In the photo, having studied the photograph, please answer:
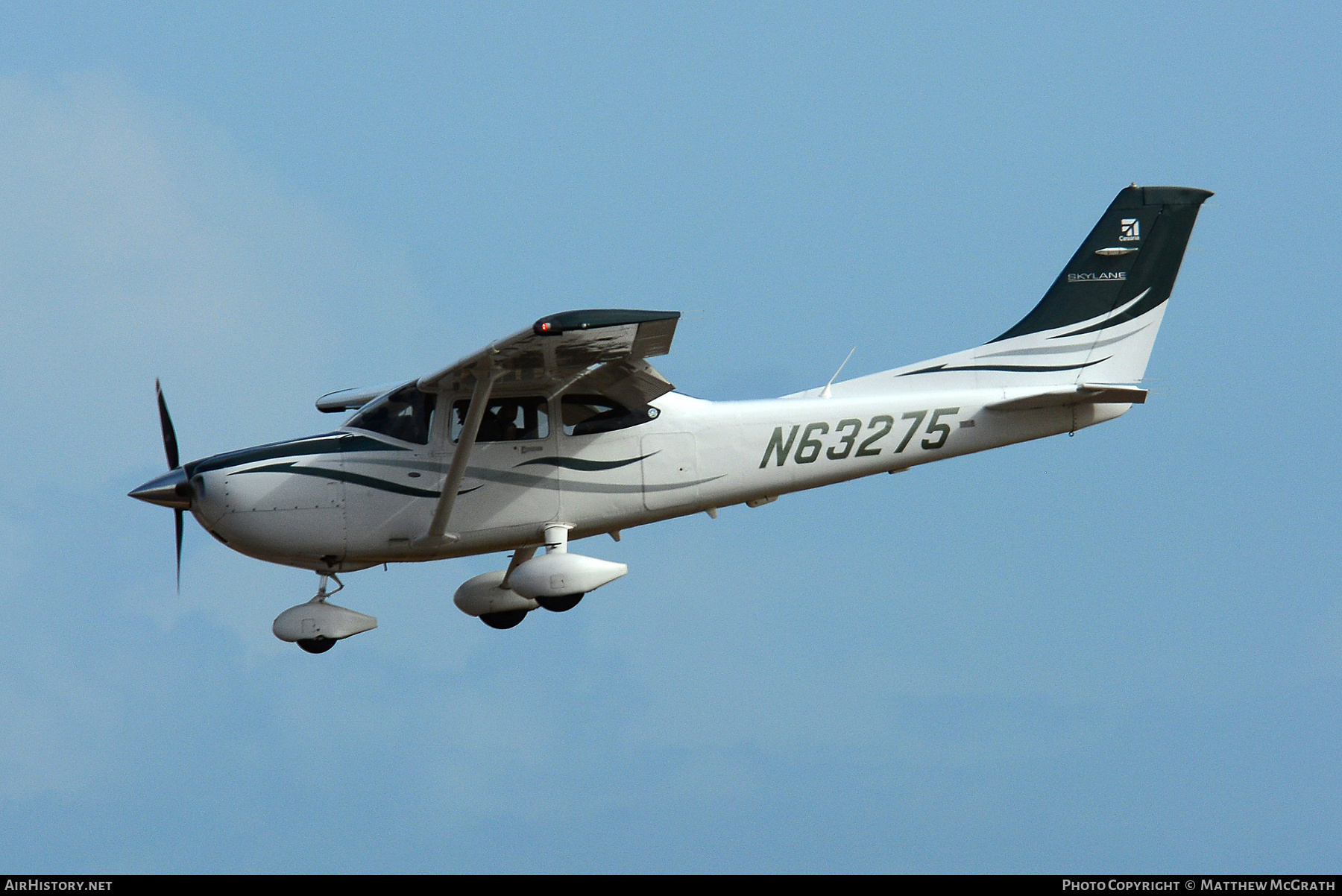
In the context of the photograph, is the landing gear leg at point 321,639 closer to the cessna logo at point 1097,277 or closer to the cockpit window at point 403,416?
the cockpit window at point 403,416

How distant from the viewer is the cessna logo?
1602 centimetres

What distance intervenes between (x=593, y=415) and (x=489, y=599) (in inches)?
90.0

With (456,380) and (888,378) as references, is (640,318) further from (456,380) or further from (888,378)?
(888,378)

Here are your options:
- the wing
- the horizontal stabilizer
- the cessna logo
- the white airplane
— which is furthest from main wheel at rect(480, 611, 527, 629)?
the cessna logo

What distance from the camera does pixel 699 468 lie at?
48.9 ft

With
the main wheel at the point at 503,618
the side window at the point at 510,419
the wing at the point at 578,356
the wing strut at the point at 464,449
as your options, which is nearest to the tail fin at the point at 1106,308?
the wing at the point at 578,356

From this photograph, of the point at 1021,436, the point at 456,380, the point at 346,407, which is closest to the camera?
the point at 456,380

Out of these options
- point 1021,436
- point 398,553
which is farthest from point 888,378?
point 398,553

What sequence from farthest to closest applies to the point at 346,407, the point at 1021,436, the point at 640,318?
the point at 346,407, the point at 1021,436, the point at 640,318

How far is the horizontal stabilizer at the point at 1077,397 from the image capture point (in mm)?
14797

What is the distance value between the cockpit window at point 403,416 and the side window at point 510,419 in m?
0.27

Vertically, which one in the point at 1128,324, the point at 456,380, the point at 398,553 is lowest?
the point at 398,553

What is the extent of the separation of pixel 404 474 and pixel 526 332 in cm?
257

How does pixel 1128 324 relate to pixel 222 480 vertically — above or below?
above
